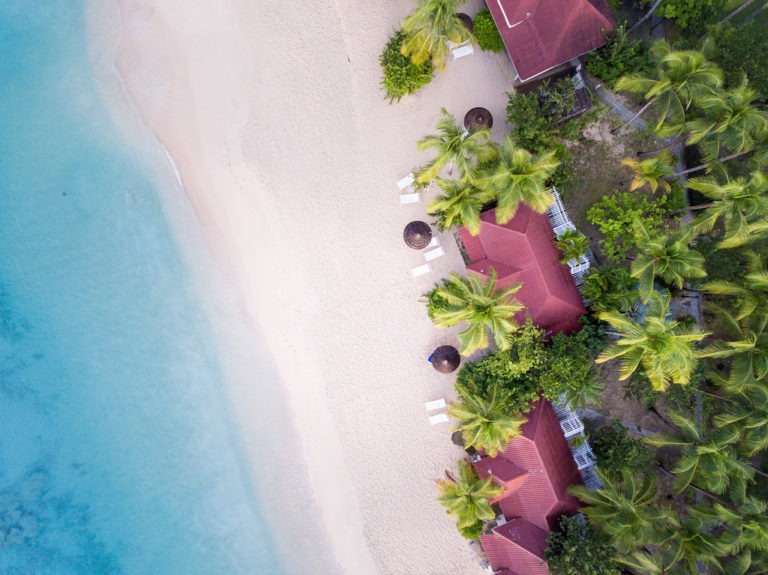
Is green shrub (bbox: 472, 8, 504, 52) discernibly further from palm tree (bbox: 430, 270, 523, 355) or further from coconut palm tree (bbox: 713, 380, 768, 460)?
coconut palm tree (bbox: 713, 380, 768, 460)

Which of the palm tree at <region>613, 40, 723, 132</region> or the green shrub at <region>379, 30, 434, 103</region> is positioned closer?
the palm tree at <region>613, 40, 723, 132</region>

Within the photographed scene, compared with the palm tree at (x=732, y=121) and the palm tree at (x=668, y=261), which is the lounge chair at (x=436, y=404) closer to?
the palm tree at (x=668, y=261)

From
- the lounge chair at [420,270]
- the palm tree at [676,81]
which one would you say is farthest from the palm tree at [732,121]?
the lounge chair at [420,270]

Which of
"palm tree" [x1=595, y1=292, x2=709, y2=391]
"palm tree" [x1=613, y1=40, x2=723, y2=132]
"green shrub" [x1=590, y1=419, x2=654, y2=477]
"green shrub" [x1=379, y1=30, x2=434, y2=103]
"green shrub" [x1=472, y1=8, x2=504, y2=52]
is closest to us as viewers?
"palm tree" [x1=595, y1=292, x2=709, y2=391]

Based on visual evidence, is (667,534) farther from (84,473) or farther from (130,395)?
(84,473)

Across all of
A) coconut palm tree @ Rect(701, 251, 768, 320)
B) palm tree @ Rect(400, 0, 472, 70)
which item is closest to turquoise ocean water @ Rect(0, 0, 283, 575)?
palm tree @ Rect(400, 0, 472, 70)

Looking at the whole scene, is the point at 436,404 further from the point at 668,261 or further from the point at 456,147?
the point at 456,147
